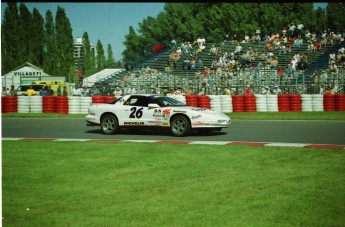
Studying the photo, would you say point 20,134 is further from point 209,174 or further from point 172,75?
point 172,75

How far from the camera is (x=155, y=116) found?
47.6ft

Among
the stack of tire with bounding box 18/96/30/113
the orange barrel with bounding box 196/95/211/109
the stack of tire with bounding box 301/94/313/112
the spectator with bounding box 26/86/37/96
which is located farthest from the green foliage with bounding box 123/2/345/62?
the stack of tire with bounding box 18/96/30/113

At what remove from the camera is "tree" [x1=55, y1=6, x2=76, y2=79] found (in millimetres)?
61062

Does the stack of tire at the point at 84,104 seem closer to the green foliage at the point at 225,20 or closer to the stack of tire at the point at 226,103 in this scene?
the stack of tire at the point at 226,103

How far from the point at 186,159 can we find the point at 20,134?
23.8 ft

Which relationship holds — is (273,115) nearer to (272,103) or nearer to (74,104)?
(272,103)

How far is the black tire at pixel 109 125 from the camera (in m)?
15.0

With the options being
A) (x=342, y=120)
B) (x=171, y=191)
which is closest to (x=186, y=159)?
(x=171, y=191)

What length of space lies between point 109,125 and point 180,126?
222cm

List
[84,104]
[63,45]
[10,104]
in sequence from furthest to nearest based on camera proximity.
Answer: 1. [63,45]
2. [10,104]
3. [84,104]

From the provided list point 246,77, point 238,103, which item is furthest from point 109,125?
point 246,77

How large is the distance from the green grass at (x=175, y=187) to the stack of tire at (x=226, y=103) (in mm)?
12780

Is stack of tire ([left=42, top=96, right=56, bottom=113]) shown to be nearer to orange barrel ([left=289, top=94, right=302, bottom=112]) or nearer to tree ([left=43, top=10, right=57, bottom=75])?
orange barrel ([left=289, top=94, right=302, bottom=112])

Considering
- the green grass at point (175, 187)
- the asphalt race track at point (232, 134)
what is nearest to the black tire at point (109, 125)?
the asphalt race track at point (232, 134)
